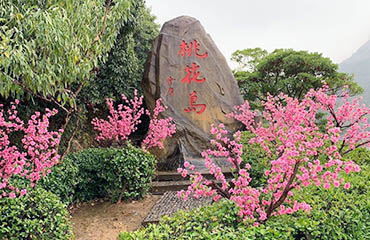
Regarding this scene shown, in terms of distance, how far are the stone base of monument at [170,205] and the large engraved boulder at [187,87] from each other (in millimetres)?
1249

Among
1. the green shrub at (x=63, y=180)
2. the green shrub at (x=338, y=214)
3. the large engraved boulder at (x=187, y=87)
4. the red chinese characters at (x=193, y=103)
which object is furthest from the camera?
the red chinese characters at (x=193, y=103)

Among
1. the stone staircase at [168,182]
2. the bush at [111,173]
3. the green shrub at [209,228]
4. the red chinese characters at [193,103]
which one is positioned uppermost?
the red chinese characters at [193,103]

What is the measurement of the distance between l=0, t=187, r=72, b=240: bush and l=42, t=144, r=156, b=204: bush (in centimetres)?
117

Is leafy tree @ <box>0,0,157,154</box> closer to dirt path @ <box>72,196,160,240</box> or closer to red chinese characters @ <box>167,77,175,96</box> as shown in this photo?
dirt path @ <box>72,196,160,240</box>

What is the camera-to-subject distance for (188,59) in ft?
18.3

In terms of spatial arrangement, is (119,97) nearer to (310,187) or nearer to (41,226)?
(41,226)

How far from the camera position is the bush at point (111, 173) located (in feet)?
12.2

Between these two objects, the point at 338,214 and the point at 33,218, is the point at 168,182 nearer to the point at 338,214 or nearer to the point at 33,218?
the point at 33,218

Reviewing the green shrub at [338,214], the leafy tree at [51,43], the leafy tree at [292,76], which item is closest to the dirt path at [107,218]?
the leafy tree at [51,43]

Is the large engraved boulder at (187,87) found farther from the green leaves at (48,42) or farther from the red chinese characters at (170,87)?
the green leaves at (48,42)

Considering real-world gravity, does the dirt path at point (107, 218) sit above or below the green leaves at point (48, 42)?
below

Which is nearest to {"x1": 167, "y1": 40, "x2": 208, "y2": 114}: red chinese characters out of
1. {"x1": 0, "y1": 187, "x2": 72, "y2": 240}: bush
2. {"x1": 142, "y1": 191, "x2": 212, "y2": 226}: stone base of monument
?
{"x1": 142, "y1": 191, "x2": 212, "y2": 226}: stone base of monument

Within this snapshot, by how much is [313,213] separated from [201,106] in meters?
3.93

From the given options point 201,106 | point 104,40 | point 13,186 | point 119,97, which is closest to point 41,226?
point 13,186
